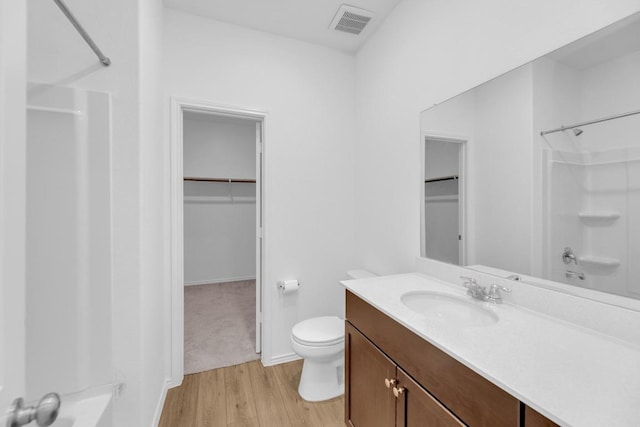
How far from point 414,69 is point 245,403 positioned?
96.0 inches

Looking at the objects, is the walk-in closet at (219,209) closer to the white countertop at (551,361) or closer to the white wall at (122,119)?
the white wall at (122,119)

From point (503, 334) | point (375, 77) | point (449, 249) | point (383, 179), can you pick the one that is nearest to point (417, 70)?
point (375, 77)

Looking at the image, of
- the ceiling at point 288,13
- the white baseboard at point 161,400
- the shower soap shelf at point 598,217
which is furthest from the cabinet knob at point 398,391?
the ceiling at point 288,13

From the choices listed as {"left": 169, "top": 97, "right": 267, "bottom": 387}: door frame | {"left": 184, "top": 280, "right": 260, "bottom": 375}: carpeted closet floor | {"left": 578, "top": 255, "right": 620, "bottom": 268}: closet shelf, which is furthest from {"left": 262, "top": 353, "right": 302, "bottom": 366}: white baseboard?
{"left": 578, "top": 255, "right": 620, "bottom": 268}: closet shelf

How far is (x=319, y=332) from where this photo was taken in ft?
5.90

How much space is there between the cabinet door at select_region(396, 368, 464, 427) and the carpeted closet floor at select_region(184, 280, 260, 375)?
1628 mm

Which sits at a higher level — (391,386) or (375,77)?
(375,77)

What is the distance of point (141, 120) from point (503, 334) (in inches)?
67.7

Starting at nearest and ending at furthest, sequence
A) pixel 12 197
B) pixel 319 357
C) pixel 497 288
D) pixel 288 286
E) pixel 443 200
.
A: pixel 12 197 → pixel 497 288 → pixel 443 200 → pixel 319 357 → pixel 288 286

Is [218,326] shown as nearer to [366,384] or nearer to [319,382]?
[319,382]

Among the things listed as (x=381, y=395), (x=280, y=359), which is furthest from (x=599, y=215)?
(x=280, y=359)

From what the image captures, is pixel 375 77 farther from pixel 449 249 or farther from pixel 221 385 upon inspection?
pixel 221 385

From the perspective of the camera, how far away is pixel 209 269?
4.38m

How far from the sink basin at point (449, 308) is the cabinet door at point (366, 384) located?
283 millimetres
